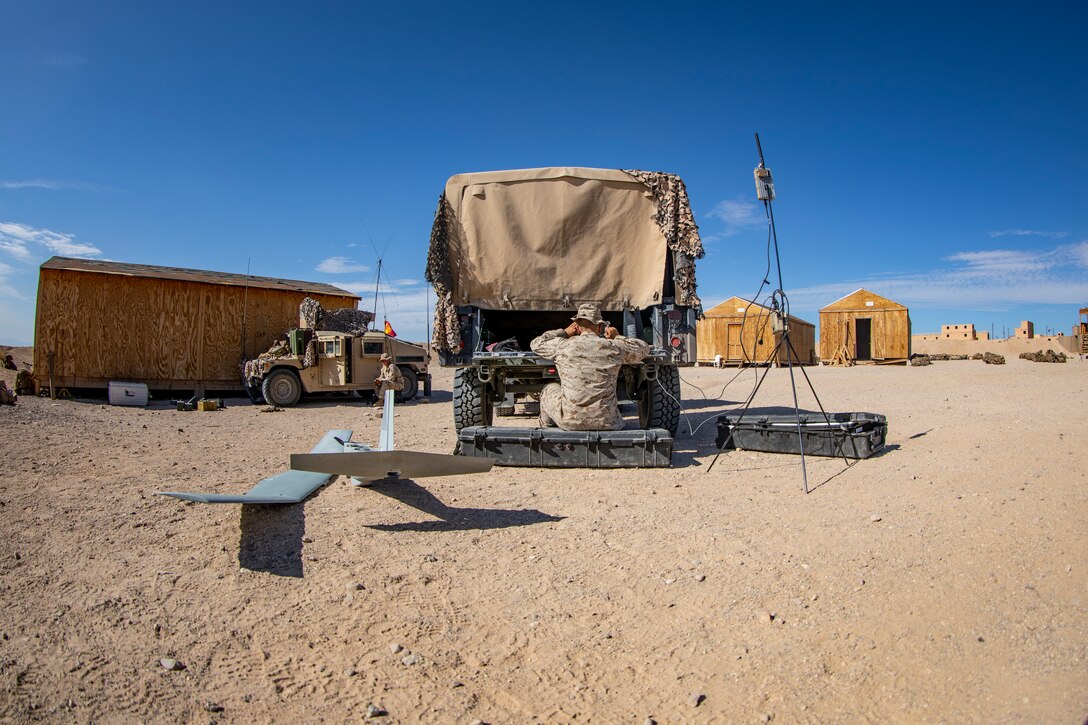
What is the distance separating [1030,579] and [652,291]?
17.5 ft

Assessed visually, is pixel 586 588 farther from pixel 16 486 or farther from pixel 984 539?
pixel 16 486

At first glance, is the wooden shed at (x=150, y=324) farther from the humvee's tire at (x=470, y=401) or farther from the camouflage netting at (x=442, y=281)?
the humvee's tire at (x=470, y=401)

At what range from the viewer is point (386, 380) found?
41.8ft

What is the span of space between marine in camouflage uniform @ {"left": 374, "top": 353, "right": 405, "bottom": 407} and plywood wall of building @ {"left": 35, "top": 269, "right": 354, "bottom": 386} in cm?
439

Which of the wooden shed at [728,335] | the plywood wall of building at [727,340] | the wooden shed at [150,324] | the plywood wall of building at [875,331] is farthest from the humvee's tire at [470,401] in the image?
the plywood wall of building at [875,331]

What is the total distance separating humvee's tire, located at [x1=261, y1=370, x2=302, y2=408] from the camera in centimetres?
1316

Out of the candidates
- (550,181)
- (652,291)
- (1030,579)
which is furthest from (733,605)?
(550,181)

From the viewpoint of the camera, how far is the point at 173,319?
14586mm

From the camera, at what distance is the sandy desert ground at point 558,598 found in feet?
7.47

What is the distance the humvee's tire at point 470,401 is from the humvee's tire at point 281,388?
24.7ft

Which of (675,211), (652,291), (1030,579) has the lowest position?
(1030,579)

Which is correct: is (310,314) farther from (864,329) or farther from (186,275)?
(864,329)

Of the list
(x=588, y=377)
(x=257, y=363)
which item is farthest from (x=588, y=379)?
(x=257, y=363)

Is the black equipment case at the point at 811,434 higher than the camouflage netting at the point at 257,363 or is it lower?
lower
